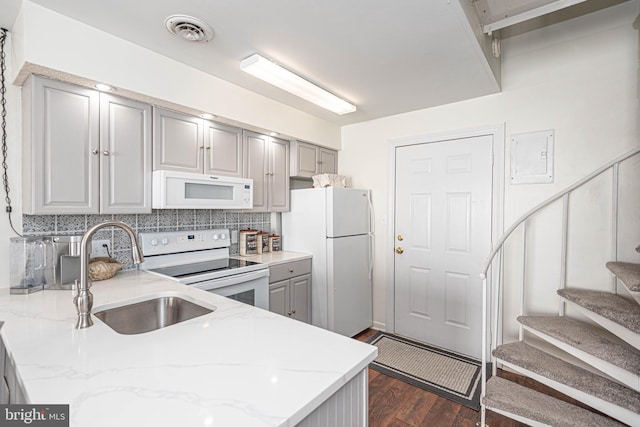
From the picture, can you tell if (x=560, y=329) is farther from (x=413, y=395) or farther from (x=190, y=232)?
(x=190, y=232)

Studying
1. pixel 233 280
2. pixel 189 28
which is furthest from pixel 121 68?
pixel 233 280

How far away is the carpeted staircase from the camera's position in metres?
1.52

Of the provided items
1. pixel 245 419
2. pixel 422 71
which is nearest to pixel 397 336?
pixel 422 71

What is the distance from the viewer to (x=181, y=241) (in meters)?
2.45

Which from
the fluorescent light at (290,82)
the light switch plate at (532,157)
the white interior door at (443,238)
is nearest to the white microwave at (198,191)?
the fluorescent light at (290,82)

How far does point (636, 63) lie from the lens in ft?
6.75

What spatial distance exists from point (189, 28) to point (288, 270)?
190 centimetres

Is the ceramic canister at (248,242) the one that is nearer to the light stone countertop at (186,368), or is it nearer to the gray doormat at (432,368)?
the gray doormat at (432,368)

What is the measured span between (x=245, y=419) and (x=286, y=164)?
263cm

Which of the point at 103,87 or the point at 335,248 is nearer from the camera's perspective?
the point at 103,87

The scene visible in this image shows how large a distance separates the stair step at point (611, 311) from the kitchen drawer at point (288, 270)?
197 centimetres

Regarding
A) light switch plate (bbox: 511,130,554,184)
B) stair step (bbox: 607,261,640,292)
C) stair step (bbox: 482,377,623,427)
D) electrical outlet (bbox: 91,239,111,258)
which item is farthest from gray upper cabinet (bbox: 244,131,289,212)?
stair step (bbox: 607,261,640,292)

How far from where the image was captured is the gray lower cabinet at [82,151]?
5.41 ft

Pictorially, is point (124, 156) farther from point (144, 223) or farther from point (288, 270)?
point (288, 270)
